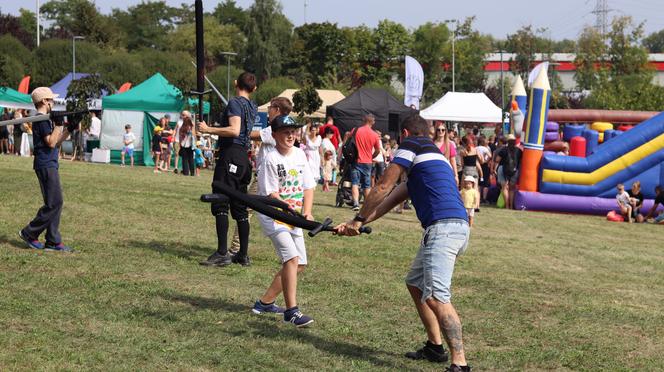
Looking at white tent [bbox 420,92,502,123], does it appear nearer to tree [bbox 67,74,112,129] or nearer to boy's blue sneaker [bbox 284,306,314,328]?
tree [bbox 67,74,112,129]

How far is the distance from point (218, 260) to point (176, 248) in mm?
1353

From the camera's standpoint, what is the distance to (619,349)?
750 cm

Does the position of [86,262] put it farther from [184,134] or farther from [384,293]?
[184,134]

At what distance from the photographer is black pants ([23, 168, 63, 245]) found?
10312 millimetres

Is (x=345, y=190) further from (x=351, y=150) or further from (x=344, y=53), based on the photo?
(x=344, y=53)

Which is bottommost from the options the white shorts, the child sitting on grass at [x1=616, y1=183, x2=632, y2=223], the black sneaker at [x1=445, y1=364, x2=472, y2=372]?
the child sitting on grass at [x1=616, y1=183, x2=632, y2=223]

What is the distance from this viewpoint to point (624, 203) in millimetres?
21844

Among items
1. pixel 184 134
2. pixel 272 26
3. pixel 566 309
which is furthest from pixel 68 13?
pixel 566 309

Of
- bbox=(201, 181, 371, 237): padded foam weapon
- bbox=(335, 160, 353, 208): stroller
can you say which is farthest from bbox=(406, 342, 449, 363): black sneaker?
bbox=(335, 160, 353, 208): stroller

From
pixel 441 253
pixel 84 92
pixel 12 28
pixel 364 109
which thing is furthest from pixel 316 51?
pixel 441 253

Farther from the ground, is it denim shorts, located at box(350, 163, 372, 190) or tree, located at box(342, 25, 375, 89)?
tree, located at box(342, 25, 375, 89)

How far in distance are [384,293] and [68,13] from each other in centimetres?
14558

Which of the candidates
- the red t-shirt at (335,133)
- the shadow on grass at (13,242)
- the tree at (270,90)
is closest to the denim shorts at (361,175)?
the red t-shirt at (335,133)

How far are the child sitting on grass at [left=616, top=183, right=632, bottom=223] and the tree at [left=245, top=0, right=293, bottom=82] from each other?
85979 mm
